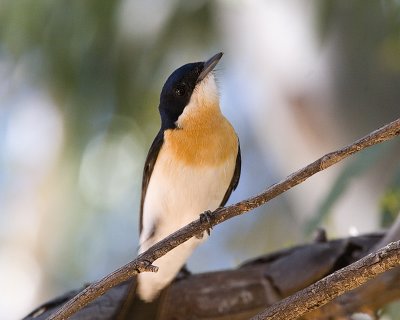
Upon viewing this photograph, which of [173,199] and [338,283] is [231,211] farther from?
[173,199]

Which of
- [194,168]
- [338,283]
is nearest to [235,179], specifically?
[194,168]

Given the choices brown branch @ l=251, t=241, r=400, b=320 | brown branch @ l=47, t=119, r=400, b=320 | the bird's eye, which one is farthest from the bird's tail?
brown branch @ l=251, t=241, r=400, b=320

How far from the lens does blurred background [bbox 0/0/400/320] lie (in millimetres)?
3584

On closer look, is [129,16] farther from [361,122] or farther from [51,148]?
[361,122]

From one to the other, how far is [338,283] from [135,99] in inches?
110

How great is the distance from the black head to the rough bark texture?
0.47 m

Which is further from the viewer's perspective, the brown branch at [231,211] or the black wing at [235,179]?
the black wing at [235,179]

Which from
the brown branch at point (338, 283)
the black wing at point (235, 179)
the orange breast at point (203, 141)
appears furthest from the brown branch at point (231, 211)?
the black wing at point (235, 179)

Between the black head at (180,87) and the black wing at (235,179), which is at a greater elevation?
the black head at (180,87)

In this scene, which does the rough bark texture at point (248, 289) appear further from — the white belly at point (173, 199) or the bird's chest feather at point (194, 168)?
the bird's chest feather at point (194, 168)

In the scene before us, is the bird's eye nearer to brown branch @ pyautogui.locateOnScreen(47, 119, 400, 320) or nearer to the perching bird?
the perching bird

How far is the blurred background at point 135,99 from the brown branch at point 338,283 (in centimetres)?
136

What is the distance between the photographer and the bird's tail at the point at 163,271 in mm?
2684

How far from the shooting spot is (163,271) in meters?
2.71
